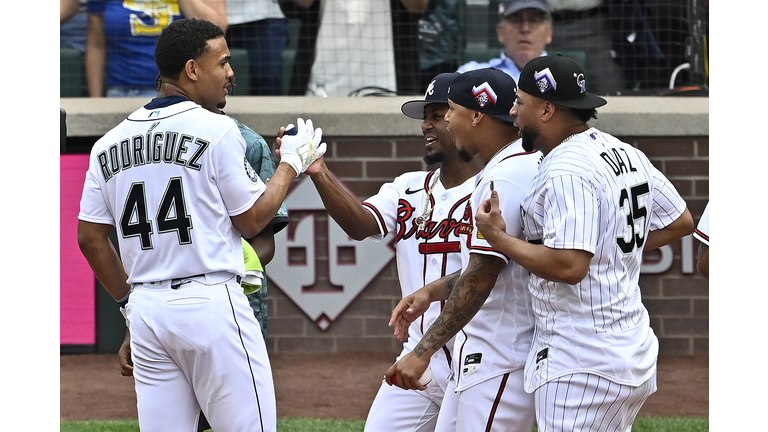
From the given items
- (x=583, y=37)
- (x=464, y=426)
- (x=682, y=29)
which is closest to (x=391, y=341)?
(x=583, y=37)

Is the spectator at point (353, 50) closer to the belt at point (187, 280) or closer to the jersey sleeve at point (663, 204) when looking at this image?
the jersey sleeve at point (663, 204)

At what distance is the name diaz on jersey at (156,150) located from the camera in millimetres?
3176

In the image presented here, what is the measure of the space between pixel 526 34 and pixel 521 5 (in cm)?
24

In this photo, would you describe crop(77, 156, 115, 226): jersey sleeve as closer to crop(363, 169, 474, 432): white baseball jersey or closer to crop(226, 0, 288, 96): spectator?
crop(363, 169, 474, 432): white baseball jersey

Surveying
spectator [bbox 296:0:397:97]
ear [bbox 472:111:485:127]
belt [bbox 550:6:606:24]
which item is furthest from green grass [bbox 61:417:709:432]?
belt [bbox 550:6:606:24]

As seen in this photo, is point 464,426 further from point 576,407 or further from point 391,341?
point 391,341

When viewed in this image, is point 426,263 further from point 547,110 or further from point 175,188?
point 175,188

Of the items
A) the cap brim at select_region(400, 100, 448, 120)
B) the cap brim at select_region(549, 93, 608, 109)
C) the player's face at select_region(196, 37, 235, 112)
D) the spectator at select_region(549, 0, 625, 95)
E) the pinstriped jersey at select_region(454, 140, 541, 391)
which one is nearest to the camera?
the cap brim at select_region(549, 93, 608, 109)

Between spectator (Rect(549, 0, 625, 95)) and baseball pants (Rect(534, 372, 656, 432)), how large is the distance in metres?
5.93

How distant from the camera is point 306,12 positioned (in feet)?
27.1

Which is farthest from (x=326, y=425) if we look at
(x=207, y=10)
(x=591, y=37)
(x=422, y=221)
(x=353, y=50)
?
(x=591, y=37)

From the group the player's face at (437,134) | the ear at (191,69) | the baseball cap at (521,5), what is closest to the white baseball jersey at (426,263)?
Result: the player's face at (437,134)

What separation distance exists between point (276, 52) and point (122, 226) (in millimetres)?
5387

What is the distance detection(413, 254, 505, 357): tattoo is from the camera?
3.11 m
